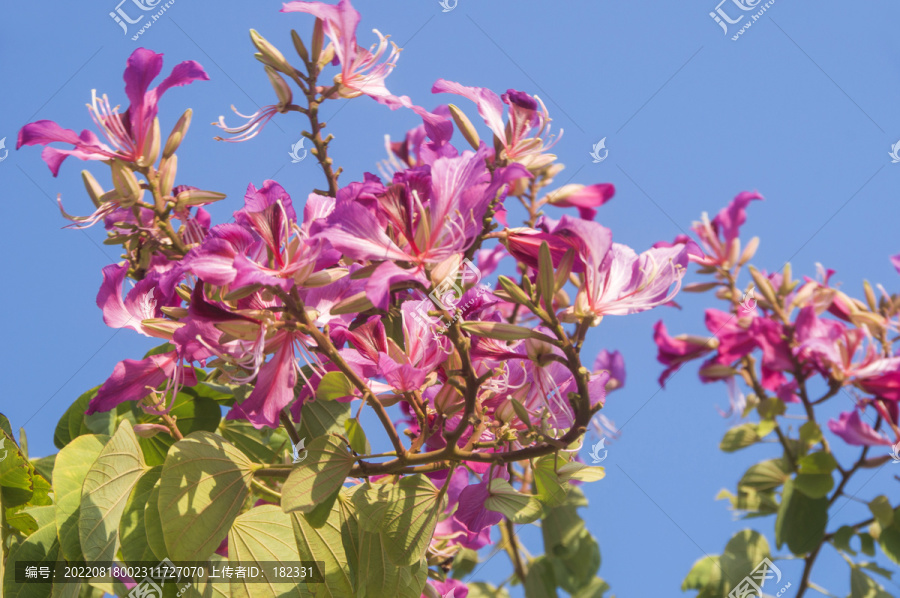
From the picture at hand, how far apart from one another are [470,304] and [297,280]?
0.21 meters

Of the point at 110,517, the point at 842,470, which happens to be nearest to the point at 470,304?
the point at 110,517

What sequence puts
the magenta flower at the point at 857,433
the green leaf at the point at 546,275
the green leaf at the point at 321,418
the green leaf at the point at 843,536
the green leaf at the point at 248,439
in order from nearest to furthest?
the green leaf at the point at 546,275 → the green leaf at the point at 321,418 → the green leaf at the point at 248,439 → the magenta flower at the point at 857,433 → the green leaf at the point at 843,536

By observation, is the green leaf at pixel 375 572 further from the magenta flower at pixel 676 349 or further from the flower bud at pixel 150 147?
the magenta flower at pixel 676 349

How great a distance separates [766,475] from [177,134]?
5.33 ft

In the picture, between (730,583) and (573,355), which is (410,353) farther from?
(730,583)

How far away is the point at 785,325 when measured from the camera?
1.57 m

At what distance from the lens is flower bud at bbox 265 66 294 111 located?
0.95m

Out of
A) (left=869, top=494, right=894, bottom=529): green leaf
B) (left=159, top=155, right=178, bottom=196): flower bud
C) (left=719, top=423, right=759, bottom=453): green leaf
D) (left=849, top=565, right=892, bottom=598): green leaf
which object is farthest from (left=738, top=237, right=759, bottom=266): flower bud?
(left=159, top=155, right=178, bottom=196): flower bud

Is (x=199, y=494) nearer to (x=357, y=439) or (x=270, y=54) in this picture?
(x=357, y=439)

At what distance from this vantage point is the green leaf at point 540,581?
169cm

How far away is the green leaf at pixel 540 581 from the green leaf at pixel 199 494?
1.12m

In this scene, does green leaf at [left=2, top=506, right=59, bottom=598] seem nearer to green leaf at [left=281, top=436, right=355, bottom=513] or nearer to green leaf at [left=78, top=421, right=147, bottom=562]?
green leaf at [left=78, top=421, right=147, bottom=562]

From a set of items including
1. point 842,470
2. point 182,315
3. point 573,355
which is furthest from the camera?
point 842,470

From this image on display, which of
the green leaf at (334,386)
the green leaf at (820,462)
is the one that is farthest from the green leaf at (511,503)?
the green leaf at (820,462)
